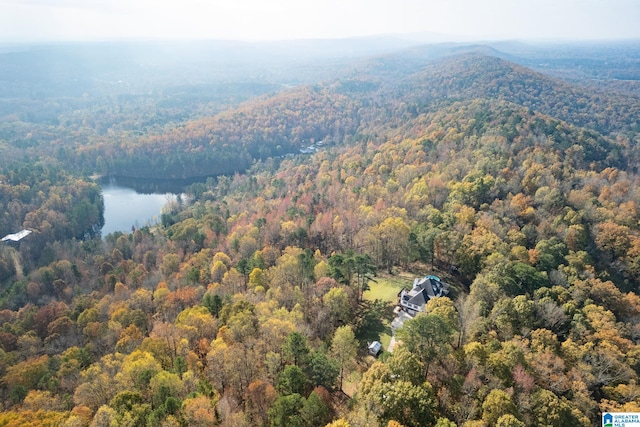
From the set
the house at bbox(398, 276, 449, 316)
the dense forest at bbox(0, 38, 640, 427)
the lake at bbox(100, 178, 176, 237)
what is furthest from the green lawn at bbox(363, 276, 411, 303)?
the lake at bbox(100, 178, 176, 237)

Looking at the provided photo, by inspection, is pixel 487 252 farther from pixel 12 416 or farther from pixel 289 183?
pixel 289 183

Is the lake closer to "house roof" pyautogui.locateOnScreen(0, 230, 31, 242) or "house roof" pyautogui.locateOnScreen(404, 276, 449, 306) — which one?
"house roof" pyautogui.locateOnScreen(0, 230, 31, 242)

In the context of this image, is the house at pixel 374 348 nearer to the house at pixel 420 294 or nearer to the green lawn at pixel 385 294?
the green lawn at pixel 385 294

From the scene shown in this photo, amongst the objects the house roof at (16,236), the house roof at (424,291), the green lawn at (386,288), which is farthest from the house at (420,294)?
the house roof at (16,236)

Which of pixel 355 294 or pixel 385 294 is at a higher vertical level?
pixel 355 294

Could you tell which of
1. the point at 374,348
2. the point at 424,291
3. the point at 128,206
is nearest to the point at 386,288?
the point at 424,291

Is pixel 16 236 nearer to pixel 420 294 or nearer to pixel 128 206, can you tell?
pixel 128 206

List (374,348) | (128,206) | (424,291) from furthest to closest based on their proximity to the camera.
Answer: (128,206)
(424,291)
(374,348)
